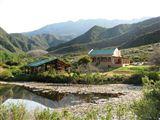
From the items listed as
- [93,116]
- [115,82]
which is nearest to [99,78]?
[115,82]

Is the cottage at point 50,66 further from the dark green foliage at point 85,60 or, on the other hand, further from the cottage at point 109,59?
the cottage at point 109,59

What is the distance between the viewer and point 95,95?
115 feet

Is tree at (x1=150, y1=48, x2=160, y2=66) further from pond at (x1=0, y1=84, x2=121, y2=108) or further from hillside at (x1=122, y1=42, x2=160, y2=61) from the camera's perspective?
pond at (x1=0, y1=84, x2=121, y2=108)

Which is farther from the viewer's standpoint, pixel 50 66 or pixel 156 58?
pixel 50 66

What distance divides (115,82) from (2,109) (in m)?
34.9

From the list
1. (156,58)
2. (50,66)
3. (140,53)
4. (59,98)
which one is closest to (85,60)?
(50,66)

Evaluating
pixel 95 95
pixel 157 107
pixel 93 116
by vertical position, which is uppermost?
pixel 157 107

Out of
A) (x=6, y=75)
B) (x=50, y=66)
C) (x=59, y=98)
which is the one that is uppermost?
(x=50, y=66)

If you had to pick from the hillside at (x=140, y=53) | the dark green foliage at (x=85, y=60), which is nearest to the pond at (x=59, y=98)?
the dark green foliage at (x=85, y=60)

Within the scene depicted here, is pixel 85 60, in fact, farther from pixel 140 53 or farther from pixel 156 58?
pixel 140 53

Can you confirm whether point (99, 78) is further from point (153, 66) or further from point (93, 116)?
point (93, 116)

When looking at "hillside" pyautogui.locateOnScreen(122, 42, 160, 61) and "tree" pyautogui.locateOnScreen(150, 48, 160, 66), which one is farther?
"hillside" pyautogui.locateOnScreen(122, 42, 160, 61)

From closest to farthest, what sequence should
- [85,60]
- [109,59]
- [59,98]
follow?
[59,98], [85,60], [109,59]

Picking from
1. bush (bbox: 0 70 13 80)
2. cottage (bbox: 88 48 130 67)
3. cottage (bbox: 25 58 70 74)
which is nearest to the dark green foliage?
A: cottage (bbox: 25 58 70 74)
